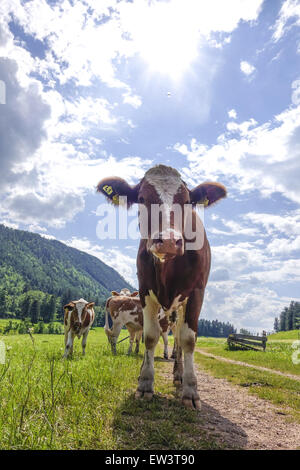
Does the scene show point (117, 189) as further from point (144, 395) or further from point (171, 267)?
point (144, 395)

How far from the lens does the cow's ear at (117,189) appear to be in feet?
17.7

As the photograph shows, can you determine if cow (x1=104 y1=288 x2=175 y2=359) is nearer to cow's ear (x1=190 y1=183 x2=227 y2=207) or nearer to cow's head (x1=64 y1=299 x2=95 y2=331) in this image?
cow's head (x1=64 y1=299 x2=95 y2=331)

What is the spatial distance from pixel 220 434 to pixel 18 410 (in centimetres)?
219

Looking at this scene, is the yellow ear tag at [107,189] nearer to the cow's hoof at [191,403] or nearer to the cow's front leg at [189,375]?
the cow's front leg at [189,375]

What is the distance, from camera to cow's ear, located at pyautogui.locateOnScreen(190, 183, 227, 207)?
5.31 metres

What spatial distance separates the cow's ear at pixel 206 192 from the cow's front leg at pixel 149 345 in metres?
2.06

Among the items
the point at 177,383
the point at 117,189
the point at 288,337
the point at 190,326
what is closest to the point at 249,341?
the point at 177,383

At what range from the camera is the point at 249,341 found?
21906mm

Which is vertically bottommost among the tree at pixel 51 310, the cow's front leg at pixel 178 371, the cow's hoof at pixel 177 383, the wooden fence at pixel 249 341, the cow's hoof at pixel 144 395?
the tree at pixel 51 310

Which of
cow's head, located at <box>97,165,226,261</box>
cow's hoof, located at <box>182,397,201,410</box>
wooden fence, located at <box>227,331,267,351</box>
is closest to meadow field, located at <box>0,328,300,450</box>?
cow's hoof, located at <box>182,397,201,410</box>

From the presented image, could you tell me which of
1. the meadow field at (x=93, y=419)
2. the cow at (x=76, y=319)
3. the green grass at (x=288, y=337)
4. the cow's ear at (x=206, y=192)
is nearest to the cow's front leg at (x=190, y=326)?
Answer: the meadow field at (x=93, y=419)

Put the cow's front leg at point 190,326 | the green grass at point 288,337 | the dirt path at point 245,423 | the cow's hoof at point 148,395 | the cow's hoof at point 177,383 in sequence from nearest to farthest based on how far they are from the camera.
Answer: the dirt path at point 245,423
the cow's hoof at point 148,395
the cow's front leg at point 190,326
the cow's hoof at point 177,383
the green grass at point 288,337

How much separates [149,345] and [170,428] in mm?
1785

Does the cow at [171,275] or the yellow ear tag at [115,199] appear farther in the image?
the yellow ear tag at [115,199]
